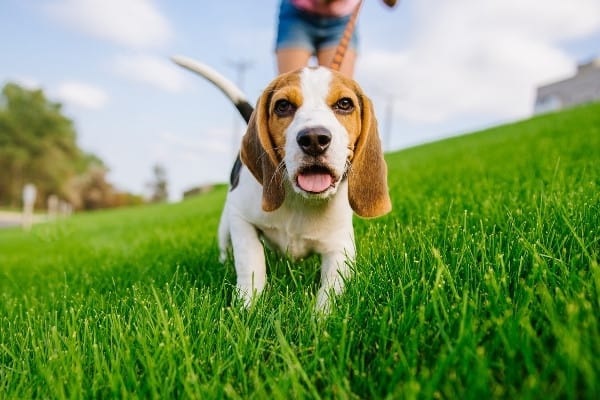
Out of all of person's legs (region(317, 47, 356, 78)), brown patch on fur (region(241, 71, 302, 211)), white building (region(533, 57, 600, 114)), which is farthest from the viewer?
white building (region(533, 57, 600, 114))

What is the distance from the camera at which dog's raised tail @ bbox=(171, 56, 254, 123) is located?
132 inches

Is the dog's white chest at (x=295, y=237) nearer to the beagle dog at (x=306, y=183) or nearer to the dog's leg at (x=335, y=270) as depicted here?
the beagle dog at (x=306, y=183)

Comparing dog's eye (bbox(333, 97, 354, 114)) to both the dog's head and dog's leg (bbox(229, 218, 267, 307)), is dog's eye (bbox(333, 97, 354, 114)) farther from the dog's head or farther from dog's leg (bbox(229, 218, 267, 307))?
dog's leg (bbox(229, 218, 267, 307))

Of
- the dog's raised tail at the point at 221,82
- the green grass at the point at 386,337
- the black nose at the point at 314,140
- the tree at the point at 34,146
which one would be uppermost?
the tree at the point at 34,146

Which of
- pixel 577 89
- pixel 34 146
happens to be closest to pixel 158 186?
pixel 34 146

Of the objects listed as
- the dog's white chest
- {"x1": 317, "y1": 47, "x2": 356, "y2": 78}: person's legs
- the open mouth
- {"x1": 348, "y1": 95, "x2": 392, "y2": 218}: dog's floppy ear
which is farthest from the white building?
the open mouth

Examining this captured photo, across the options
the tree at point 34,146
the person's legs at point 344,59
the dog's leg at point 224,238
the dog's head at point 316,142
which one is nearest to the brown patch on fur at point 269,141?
the dog's head at point 316,142

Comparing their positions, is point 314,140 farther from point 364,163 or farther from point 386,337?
point 386,337

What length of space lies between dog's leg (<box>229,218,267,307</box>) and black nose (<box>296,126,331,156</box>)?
0.68m

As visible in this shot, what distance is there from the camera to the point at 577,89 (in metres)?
43.0

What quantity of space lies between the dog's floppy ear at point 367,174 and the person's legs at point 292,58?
1.50m

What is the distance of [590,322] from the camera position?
4.00 ft

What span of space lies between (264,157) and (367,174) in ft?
1.91

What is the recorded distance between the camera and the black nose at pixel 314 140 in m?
2.12
